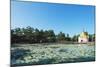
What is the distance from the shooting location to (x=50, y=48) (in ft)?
8.43

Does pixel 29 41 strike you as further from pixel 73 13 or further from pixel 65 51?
pixel 73 13

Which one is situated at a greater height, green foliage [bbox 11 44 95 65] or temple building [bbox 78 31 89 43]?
temple building [bbox 78 31 89 43]

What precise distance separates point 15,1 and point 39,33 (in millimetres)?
514

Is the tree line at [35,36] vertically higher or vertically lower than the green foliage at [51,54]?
higher

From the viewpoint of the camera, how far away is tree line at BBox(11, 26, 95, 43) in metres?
2.43

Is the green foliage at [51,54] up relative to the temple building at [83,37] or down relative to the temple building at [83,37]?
down

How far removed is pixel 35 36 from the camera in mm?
2527

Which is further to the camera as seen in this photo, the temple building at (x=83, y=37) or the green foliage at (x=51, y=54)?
the temple building at (x=83, y=37)

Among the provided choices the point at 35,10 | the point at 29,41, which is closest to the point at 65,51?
the point at 29,41

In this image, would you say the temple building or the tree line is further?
the temple building

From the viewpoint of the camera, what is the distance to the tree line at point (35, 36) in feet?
7.98

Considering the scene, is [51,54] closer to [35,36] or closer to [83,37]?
[35,36]

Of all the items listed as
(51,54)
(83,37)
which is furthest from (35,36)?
(83,37)
